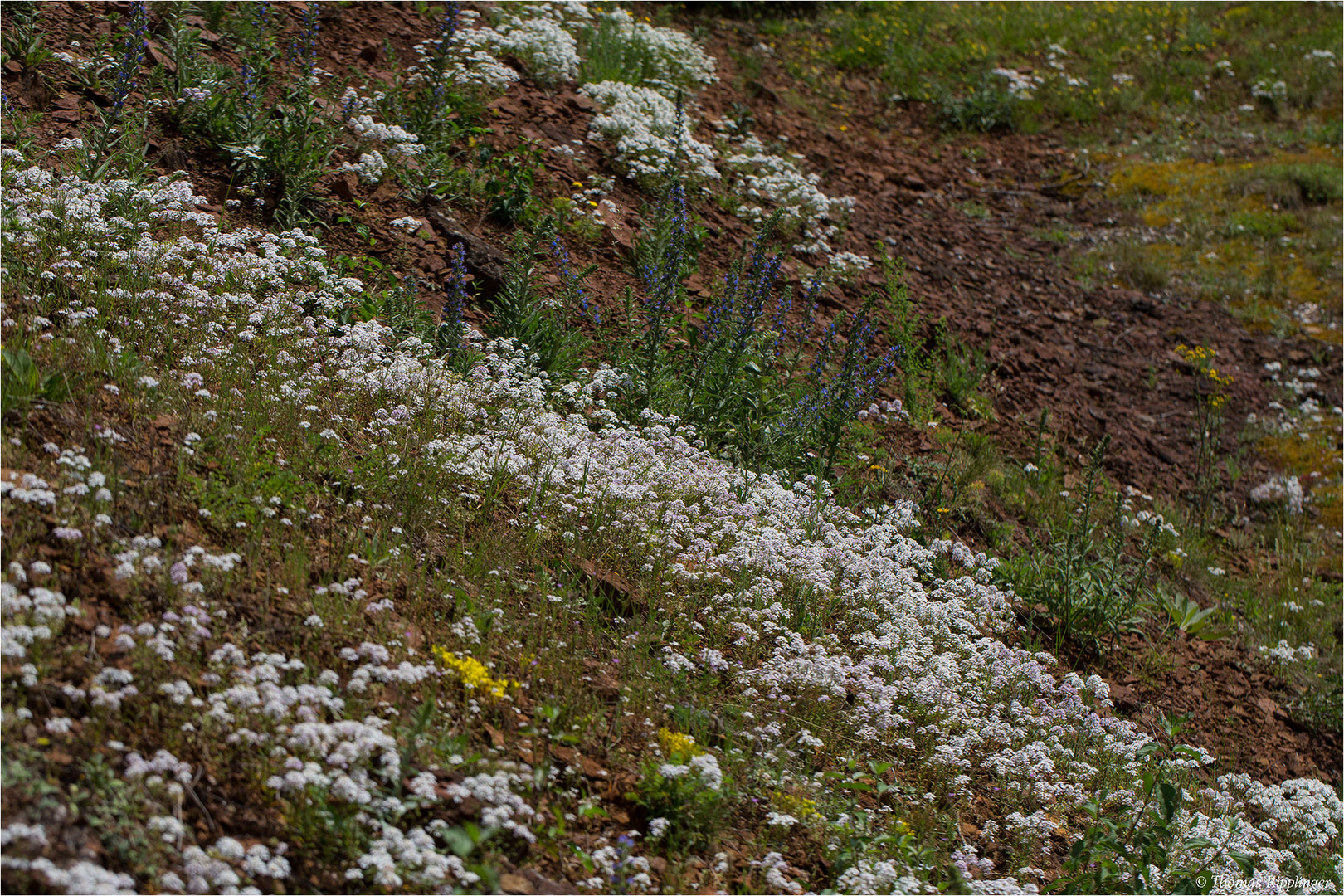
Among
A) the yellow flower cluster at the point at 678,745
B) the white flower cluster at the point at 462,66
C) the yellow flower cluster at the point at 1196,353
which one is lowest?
the yellow flower cluster at the point at 678,745

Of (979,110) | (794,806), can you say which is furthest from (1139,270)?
(794,806)

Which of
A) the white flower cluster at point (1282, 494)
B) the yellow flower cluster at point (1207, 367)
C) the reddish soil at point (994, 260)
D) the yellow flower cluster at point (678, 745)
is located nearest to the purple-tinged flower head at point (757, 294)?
the reddish soil at point (994, 260)

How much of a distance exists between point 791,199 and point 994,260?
9.09 ft

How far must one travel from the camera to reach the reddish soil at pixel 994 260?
6594 mm

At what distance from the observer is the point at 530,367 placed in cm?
622

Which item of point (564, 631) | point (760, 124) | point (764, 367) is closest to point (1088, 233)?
point (760, 124)

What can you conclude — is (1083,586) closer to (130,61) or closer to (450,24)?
(450,24)

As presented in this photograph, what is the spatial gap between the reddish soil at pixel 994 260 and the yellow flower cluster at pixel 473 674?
3.49 m

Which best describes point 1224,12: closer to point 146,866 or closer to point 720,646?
point 720,646

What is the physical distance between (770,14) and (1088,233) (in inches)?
247

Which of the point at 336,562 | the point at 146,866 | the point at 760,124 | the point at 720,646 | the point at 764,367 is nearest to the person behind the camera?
the point at 146,866

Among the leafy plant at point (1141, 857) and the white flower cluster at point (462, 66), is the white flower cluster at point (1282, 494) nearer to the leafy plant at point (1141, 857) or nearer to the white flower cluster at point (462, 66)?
the leafy plant at point (1141, 857)

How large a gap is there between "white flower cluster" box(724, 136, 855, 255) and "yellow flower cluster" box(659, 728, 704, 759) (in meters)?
6.51

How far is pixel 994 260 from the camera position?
11391 mm
